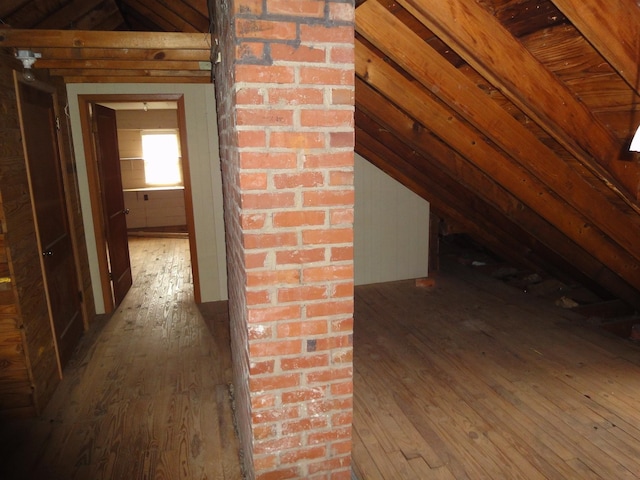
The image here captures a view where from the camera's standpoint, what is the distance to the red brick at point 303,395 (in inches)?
63.7

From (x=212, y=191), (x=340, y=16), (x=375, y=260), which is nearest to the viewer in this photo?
(x=340, y=16)

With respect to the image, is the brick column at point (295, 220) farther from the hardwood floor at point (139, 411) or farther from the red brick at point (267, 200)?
the hardwood floor at point (139, 411)

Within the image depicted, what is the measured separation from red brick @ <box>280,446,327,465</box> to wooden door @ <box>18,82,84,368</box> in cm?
212

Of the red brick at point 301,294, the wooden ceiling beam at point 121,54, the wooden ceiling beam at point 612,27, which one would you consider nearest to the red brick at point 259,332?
the red brick at point 301,294

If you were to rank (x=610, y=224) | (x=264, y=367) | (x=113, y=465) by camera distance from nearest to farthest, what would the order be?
(x=264, y=367)
(x=113, y=465)
(x=610, y=224)

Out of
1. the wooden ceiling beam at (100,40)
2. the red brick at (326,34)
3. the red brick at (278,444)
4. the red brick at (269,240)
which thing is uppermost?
the wooden ceiling beam at (100,40)

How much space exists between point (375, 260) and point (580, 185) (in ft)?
8.93

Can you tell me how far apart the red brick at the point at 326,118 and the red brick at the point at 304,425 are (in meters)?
1.10

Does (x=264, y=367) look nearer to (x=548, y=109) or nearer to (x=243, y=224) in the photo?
(x=243, y=224)

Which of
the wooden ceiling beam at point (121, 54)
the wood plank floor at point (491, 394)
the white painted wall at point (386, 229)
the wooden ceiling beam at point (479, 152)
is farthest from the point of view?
the white painted wall at point (386, 229)

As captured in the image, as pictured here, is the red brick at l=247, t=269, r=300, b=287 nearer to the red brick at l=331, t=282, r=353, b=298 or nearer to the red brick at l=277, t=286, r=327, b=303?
the red brick at l=277, t=286, r=327, b=303

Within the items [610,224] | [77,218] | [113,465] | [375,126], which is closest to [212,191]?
[77,218]

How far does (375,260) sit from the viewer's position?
499cm

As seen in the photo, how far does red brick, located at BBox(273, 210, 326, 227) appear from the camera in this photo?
1.47 m
